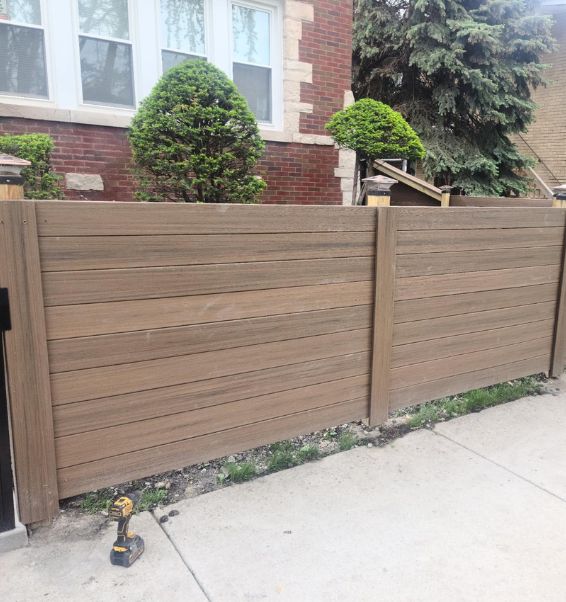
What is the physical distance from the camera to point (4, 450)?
2391 millimetres

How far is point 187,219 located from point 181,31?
4.63 m

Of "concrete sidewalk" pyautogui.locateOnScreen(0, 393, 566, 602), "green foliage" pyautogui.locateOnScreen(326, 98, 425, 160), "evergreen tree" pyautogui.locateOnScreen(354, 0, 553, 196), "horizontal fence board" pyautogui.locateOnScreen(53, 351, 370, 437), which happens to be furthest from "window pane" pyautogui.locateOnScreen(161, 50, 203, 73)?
"evergreen tree" pyautogui.locateOnScreen(354, 0, 553, 196)

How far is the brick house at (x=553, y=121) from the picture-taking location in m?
13.7

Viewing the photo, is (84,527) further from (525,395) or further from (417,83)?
(417,83)

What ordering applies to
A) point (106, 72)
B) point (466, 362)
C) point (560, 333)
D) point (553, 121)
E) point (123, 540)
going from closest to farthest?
point (123, 540)
point (466, 362)
point (560, 333)
point (106, 72)
point (553, 121)

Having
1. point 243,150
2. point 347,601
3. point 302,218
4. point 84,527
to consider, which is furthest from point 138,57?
point 347,601

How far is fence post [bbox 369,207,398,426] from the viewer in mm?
3545

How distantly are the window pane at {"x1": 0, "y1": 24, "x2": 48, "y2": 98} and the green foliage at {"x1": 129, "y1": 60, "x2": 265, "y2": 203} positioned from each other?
1.59 m

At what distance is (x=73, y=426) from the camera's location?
8.61ft

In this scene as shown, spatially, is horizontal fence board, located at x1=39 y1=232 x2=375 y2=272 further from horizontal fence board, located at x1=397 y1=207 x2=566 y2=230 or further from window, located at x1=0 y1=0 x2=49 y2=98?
window, located at x1=0 y1=0 x2=49 y2=98

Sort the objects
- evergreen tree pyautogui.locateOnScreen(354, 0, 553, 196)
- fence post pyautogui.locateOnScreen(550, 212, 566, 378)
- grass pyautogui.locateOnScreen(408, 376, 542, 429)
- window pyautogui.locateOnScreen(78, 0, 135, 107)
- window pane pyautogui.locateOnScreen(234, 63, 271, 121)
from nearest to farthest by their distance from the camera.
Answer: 1. grass pyautogui.locateOnScreen(408, 376, 542, 429)
2. fence post pyautogui.locateOnScreen(550, 212, 566, 378)
3. window pyautogui.locateOnScreen(78, 0, 135, 107)
4. window pane pyautogui.locateOnScreen(234, 63, 271, 121)
5. evergreen tree pyautogui.locateOnScreen(354, 0, 553, 196)

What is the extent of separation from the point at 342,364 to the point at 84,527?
1.82 m

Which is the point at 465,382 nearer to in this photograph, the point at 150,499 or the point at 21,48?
the point at 150,499

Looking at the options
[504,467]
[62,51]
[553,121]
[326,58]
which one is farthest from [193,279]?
[553,121]
